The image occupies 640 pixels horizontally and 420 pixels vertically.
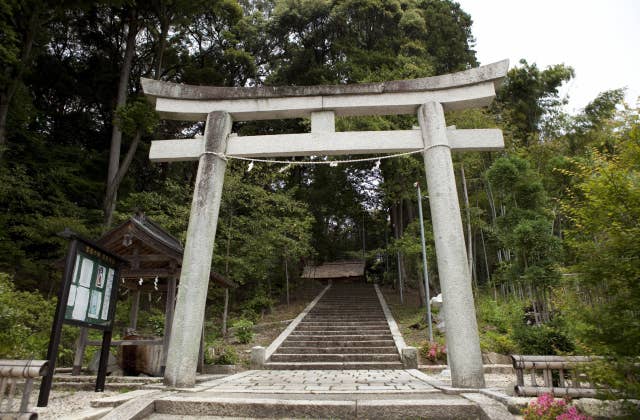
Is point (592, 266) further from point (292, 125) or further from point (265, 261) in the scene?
point (292, 125)

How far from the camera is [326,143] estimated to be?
5.97 m

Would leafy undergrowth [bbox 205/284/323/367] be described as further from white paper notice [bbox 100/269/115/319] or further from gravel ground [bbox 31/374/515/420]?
white paper notice [bbox 100/269/115/319]

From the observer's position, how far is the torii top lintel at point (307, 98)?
6074 mm

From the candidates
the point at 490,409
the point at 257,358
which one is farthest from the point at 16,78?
the point at 490,409

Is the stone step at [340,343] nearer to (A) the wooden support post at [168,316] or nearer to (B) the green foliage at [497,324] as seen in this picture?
(B) the green foliage at [497,324]

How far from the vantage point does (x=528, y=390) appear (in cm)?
406

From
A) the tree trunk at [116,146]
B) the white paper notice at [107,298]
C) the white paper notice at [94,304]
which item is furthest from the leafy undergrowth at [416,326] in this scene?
the tree trunk at [116,146]

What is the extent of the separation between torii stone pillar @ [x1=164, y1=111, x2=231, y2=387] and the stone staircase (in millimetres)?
4381

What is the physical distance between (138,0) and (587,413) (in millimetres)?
17257

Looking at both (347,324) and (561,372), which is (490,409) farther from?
(347,324)

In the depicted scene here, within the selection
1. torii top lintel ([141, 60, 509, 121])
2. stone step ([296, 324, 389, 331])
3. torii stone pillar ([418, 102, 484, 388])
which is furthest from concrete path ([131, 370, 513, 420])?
stone step ([296, 324, 389, 331])

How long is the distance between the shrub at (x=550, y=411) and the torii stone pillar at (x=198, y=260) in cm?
393

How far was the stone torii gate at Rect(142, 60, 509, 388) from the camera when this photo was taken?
5.11m

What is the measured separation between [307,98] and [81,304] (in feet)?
14.2
